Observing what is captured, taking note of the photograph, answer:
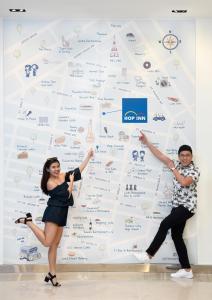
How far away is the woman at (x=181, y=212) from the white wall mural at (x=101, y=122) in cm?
22

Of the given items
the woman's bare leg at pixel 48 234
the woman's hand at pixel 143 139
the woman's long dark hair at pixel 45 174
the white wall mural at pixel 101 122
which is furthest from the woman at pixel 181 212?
the woman's long dark hair at pixel 45 174

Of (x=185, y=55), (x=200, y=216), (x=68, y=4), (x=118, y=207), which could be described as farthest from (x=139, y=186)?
(x=68, y=4)

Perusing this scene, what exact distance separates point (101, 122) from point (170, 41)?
4.24 ft

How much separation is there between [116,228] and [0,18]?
288 centimetres

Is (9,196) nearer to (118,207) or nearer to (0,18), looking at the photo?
(118,207)

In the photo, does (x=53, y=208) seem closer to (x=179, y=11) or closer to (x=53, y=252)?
(x=53, y=252)

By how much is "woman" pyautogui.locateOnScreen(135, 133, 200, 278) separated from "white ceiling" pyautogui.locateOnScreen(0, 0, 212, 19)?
1.57 meters

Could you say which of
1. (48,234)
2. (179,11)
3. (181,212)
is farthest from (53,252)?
(179,11)

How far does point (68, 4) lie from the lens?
5.78 m

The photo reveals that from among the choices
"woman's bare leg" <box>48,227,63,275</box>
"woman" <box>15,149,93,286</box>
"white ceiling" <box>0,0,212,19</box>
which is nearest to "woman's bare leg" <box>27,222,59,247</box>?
"woman" <box>15,149,93,286</box>

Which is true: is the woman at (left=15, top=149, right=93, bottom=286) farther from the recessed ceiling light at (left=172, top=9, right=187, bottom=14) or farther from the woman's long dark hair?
the recessed ceiling light at (left=172, top=9, right=187, bottom=14)

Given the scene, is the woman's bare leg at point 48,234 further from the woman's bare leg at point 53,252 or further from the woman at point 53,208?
the woman's bare leg at point 53,252

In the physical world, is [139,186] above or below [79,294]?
above

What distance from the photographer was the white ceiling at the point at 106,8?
5.68 meters
